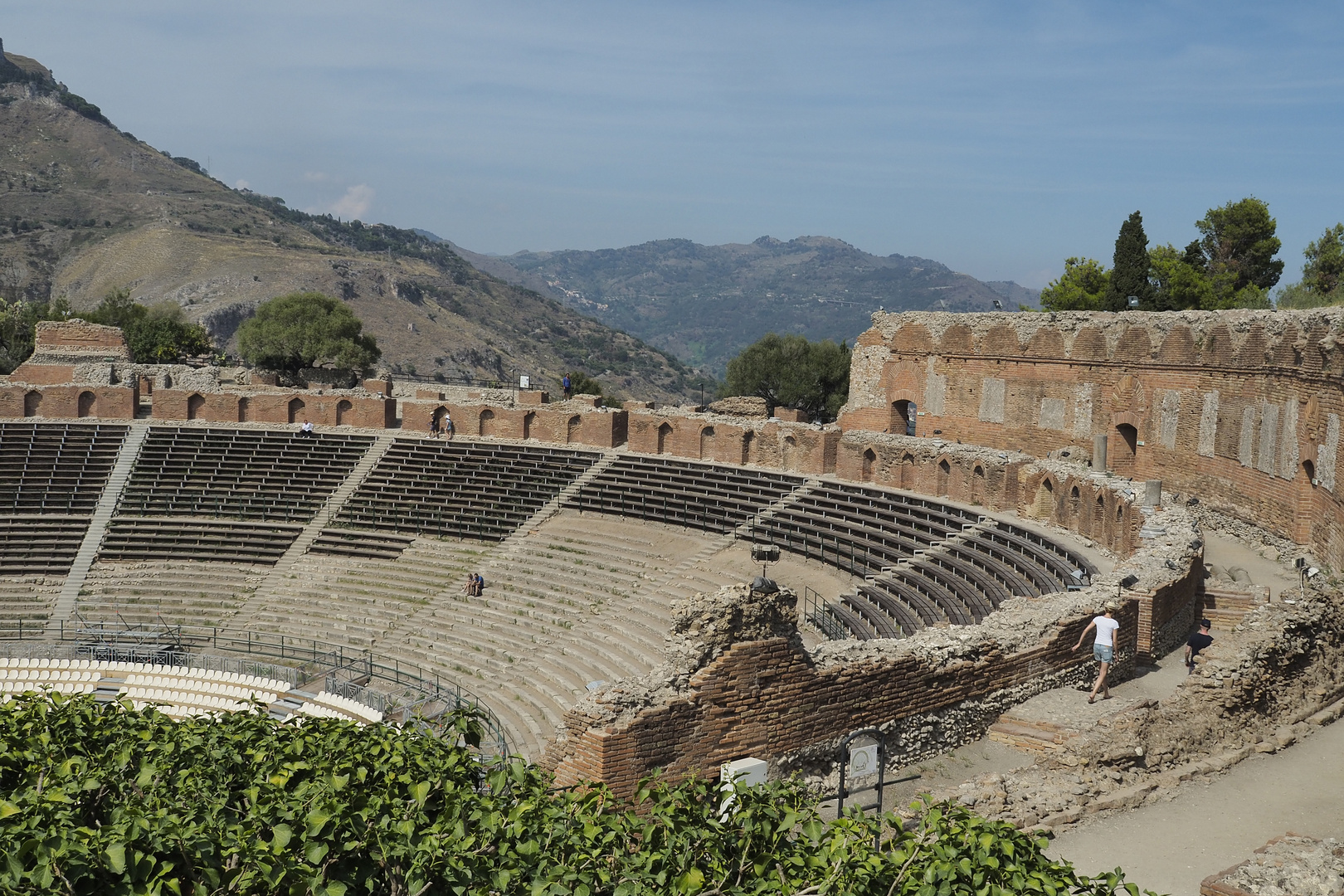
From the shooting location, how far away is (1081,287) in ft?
140

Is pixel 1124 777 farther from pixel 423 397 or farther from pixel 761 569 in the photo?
pixel 423 397

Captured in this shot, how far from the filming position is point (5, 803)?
645 centimetres

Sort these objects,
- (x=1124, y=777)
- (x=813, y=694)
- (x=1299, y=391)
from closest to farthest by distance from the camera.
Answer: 1. (x=1124, y=777)
2. (x=813, y=694)
3. (x=1299, y=391)

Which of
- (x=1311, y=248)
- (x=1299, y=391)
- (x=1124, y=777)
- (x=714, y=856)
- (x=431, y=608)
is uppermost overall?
(x=1311, y=248)

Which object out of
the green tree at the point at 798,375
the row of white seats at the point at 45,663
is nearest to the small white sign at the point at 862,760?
the row of white seats at the point at 45,663

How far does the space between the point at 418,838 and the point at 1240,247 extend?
42709 mm

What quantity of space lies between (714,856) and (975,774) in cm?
631

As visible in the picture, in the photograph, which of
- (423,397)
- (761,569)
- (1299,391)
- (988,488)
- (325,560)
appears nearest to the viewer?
(1299,391)

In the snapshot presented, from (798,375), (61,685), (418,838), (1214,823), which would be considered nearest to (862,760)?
(1214,823)

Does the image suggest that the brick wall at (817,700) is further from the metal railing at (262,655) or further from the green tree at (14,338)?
the green tree at (14,338)

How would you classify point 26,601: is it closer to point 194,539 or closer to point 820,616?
point 194,539

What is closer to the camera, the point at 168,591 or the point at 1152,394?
the point at 168,591

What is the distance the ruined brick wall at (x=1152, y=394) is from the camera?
2042cm

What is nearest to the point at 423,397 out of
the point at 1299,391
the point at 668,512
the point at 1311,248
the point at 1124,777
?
the point at 668,512
